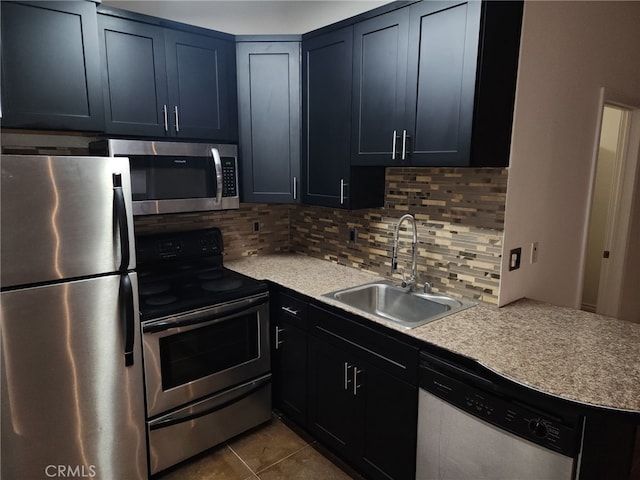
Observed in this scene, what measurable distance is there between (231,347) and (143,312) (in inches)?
21.9

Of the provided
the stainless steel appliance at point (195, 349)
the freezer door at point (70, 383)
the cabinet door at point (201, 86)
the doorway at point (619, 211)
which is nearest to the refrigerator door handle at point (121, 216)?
the freezer door at point (70, 383)

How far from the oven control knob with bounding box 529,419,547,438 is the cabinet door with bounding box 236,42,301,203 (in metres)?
1.85

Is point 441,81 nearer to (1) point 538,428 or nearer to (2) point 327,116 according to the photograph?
(2) point 327,116

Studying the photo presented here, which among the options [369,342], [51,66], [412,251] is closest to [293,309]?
[369,342]

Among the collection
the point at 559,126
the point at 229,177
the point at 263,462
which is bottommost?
the point at 263,462

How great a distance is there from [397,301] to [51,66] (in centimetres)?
213

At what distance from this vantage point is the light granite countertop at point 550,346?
1.32 m

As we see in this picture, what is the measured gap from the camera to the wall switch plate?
2.03 metres

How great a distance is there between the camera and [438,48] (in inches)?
72.4

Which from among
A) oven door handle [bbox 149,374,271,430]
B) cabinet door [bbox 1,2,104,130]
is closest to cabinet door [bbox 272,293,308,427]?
oven door handle [bbox 149,374,271,430]

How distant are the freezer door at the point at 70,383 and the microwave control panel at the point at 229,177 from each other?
0.90 m

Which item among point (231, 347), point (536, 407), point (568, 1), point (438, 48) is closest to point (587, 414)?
point (536, 407)

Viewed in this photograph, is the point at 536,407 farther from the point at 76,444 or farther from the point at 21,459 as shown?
the point at 21,459

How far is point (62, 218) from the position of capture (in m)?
1.69
